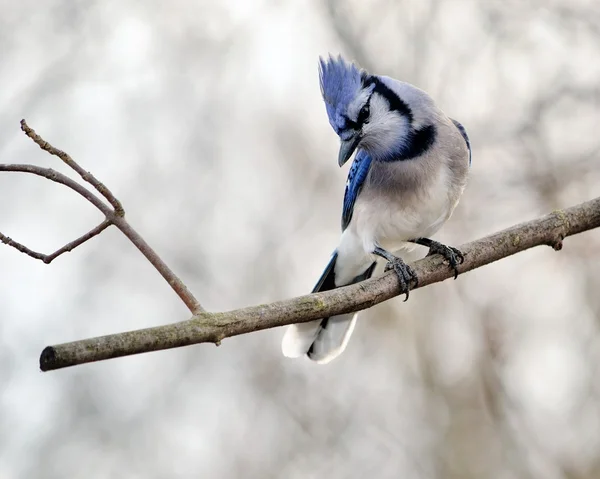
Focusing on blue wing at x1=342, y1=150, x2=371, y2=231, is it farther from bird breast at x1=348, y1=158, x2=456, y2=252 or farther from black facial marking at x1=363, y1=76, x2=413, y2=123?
black facial marking at x1=363, y1=76, x2=413, y2=123

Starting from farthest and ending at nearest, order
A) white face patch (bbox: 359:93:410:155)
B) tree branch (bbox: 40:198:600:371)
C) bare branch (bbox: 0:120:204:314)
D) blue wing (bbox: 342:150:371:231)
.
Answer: blue wing (bbox: 342:150:371:231) < white face patch (bbox: 359:93:410:155) < bare branch (bbox: 0:120:204:314) < tree branch (bbox: 40:198:600:371)

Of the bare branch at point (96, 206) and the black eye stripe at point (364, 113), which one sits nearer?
the bare branch at point (96, 206)

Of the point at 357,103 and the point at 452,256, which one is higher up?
the point at 357,103

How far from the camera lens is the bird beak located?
9.37ft

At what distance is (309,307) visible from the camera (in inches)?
72.6

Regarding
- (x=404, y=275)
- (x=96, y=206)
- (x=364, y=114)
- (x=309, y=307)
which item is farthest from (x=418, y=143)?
(x=96, y=206)

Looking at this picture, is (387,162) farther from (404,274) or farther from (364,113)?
(404,274)

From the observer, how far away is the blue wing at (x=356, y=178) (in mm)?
3212

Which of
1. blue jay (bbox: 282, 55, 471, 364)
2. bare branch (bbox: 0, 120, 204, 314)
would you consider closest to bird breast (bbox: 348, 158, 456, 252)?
blue jay (bbox: 282, 55, 471, 364)

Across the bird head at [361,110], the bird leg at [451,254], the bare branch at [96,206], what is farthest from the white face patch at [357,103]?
the bare branch at [96,206]

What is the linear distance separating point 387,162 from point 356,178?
217 mm

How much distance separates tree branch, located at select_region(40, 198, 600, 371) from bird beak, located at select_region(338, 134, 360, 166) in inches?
20.5

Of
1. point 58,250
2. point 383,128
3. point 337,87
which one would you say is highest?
point 58,250

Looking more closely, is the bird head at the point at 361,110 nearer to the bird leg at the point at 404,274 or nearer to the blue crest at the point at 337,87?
the blue crest at the point at 337,87
